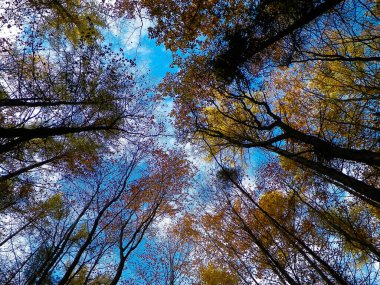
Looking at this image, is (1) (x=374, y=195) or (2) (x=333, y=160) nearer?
(1) (x=374, y=195)

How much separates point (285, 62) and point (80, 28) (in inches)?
308

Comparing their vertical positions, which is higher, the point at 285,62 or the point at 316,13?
the point at 285,62

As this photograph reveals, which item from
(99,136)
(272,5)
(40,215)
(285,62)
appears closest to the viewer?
(272,5)

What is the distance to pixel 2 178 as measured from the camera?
790cm

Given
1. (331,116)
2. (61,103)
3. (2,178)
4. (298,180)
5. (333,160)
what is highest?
(331,116)

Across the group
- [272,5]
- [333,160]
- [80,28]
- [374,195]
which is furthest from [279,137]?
[80,28]

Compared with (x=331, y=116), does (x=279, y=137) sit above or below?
below

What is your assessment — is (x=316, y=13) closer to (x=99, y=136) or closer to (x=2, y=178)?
(x=99, y=136)

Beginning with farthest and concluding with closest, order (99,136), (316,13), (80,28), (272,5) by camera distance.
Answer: (99,136), (80,28), (272,5), (316,13)

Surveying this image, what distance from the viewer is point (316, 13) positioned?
4777mm

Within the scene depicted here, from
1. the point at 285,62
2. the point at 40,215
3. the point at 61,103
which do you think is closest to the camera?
the point at 285,62

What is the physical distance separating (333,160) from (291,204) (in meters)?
4.73

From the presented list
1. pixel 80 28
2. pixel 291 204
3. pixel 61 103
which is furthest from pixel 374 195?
pixel 80 28

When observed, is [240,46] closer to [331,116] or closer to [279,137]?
[279,137]
